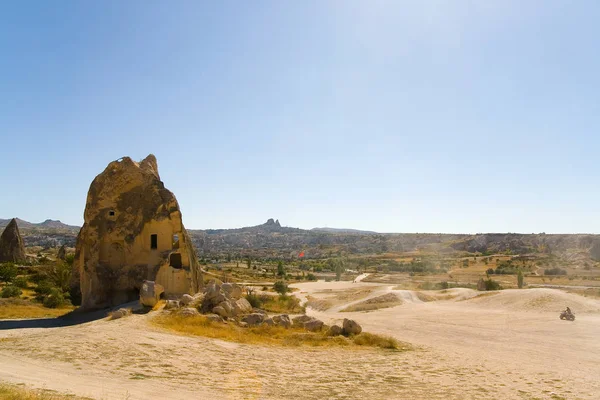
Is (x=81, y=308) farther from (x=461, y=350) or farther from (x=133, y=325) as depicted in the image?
(x=461, y=350)

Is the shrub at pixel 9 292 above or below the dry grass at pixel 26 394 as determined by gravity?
below

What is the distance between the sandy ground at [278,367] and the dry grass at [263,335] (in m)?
0.81

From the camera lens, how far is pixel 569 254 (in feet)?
287

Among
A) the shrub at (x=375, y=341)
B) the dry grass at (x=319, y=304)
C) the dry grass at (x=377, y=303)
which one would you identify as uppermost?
the shrub at (x=375, y=341)

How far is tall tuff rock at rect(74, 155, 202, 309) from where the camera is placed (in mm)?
22422

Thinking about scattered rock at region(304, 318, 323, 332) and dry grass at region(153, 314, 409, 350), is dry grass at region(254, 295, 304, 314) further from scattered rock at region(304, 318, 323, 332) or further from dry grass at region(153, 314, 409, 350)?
dry grass at region(153, 314, 409, 350)

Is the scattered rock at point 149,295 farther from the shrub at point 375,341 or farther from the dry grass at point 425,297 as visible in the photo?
the dry grass at point 425,297

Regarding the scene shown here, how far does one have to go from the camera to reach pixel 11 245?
45.8 metres

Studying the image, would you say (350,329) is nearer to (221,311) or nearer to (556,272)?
(221,311)

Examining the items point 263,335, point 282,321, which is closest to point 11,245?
point 282,321

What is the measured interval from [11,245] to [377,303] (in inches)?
1451

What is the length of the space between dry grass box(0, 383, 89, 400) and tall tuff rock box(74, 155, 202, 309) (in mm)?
14556

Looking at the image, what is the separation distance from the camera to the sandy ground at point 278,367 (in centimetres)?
923

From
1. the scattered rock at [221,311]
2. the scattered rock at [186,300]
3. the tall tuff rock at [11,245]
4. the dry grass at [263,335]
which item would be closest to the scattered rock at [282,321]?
the dry grass at [263,335]
